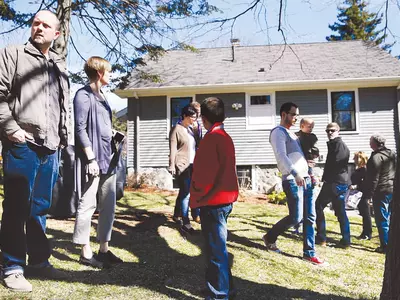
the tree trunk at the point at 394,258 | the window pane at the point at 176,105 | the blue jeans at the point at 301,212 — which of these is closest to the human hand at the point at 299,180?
the blue jeans at the point at 301,212

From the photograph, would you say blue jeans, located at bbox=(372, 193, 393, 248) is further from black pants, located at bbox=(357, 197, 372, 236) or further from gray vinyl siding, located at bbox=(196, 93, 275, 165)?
gray vinyl siding, located at bbox=(196, 93, 275, 165)

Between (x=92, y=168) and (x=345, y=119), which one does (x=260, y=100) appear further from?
(x=92, y=168)

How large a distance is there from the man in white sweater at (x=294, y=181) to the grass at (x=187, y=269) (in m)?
0.35

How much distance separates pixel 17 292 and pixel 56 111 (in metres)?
1.43

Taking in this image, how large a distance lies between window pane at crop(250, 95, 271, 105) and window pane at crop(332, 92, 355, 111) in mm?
2606

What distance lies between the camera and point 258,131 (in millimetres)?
14500

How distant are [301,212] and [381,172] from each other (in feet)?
6.80

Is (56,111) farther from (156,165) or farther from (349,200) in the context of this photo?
(156,165)

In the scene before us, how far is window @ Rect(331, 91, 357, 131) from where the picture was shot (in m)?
14.3

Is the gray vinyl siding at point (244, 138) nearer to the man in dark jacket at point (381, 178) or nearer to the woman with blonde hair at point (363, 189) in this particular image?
the woman with blonde hair at point (363, 189)

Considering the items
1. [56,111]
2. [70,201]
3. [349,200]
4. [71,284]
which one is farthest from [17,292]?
[349,200]

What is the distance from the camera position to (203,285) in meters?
3.30

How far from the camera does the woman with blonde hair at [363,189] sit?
6375 mm

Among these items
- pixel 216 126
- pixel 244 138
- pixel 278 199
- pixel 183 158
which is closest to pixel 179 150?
pixel 183 158
